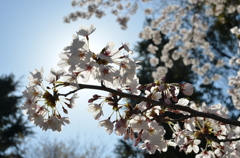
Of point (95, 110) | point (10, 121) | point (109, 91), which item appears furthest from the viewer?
point (10, 121)

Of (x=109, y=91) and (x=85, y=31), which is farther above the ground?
(x=85, y=31)

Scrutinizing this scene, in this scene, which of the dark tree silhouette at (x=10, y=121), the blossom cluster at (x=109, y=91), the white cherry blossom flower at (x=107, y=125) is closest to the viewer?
the blossom cluster at (x=109, y=91)

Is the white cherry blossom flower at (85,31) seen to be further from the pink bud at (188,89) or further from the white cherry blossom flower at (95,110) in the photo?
the pink bud at (188,89)

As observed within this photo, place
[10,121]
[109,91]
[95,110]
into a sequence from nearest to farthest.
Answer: [109,91], [95,110], [10,121]

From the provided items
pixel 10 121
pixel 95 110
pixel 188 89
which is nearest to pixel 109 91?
pixel 95 110

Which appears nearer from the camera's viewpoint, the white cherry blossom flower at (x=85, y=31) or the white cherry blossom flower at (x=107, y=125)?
the white cherry blossom flower at (x=85, y=31)

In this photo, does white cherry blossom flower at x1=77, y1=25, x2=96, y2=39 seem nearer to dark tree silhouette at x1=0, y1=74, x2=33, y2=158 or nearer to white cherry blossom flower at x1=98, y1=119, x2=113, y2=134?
white cherry blossom flower at x1=98, y1=119, x2=113, y2=134

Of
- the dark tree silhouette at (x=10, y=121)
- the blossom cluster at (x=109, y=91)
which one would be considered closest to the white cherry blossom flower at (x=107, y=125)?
the blossom cluster at (x=109, y=91)

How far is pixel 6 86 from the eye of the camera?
12727 mm

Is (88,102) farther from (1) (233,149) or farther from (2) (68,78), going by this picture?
(1) (233,149)

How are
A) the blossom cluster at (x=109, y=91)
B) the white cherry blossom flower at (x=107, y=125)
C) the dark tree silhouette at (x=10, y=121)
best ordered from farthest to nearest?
the dark tree silhouette at (x=10, y=121) → the white cherry blossom flower at (x=107, y=125) → the blossom cluster at (x=109, y=91)

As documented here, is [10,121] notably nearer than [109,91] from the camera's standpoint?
No

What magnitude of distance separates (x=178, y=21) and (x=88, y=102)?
6.85 meters

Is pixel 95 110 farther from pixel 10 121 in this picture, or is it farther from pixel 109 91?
pixel 10 121
